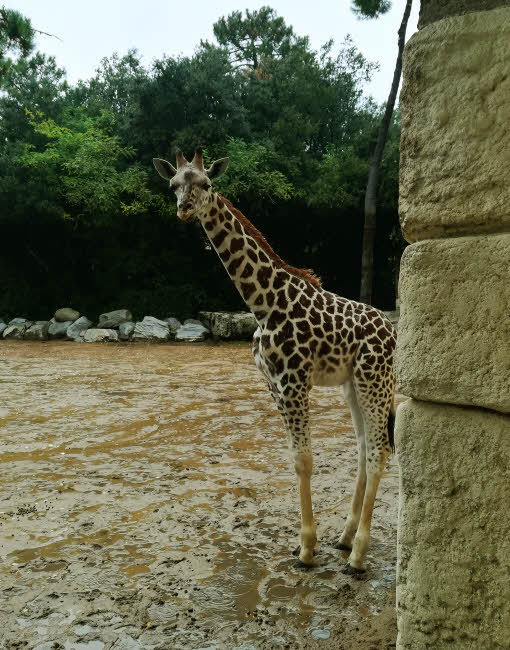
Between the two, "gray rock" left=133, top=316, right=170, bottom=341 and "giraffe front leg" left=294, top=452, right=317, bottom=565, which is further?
"gray rock" left=133, top=316, right=170, bottom=341

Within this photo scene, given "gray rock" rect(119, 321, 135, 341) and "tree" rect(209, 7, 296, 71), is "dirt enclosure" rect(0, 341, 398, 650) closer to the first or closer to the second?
"gray rock" rect(119, 321, 135, 341)

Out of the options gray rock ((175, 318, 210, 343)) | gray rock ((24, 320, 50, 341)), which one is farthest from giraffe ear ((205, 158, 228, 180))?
gray rock ((24, 320, 50, 341))

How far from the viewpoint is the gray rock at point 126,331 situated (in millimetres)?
14273

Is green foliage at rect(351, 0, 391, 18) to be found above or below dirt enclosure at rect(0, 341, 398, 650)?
above

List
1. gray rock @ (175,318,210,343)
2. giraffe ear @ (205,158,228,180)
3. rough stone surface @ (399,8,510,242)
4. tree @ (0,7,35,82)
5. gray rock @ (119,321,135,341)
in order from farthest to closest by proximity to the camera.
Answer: gray rock @ (119,321,135,341)
gray rock @ (175,318,210,343)
tree @ (0,7,35,82)
giraffe ear @ (205,158,228,180)
rough stone surface @ (399,8,510,242)

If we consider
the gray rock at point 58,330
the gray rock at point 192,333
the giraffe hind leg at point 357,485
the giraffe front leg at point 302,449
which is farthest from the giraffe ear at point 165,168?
the gray rock at point 58,330

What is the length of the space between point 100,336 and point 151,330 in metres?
1.29

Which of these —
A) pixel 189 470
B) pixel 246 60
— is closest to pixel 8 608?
pixel 189 470

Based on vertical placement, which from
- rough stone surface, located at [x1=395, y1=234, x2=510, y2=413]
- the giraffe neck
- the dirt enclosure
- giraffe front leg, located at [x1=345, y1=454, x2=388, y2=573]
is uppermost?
the giraffe neck

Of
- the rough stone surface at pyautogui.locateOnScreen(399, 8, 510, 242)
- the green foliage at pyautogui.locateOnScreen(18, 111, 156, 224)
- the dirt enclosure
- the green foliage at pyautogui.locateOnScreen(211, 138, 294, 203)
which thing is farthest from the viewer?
the green foliage at pyautogui.locateOnScreen(18, 111, 156, 224)

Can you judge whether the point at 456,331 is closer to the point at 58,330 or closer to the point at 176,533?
the point at 176,533

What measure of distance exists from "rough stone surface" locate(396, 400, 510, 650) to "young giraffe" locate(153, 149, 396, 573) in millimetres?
1597

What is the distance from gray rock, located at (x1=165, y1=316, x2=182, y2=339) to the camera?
14.5 m

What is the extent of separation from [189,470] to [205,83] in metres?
14.8
